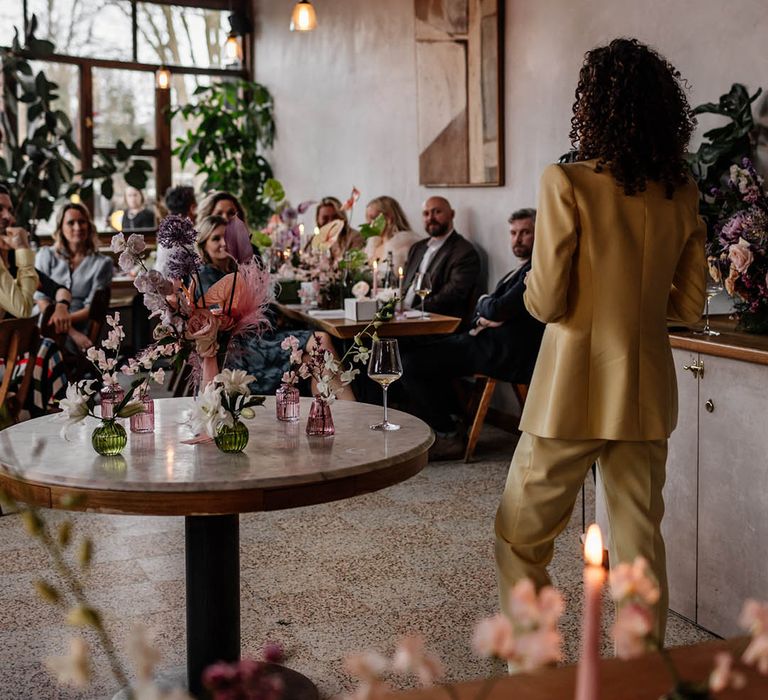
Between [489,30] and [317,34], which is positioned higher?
[317,34]

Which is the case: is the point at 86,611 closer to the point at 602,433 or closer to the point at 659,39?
the point at 602,433

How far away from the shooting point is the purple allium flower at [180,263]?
8.17 feet

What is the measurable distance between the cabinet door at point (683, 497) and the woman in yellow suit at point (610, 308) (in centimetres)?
64

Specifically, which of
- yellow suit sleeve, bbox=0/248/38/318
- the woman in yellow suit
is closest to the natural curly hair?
the woman in yellow suit

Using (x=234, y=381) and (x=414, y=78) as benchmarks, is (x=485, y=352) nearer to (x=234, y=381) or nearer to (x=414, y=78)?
(x=414, y=78)

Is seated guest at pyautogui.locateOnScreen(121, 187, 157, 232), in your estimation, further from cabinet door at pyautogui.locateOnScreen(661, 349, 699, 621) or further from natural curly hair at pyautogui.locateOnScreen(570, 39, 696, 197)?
natural curly hair at pyautogui.locateOnScreen(570, 39, 696, 197)

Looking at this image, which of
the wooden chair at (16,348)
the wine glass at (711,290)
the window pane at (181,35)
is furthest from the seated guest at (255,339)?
the window pane at (181,35)

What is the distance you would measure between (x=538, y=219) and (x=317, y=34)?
7.34 m

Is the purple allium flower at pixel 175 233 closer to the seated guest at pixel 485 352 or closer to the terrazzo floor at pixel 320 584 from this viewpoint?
the terrazzo floor at pixel 320 584

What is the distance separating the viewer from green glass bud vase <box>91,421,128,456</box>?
2.35 m

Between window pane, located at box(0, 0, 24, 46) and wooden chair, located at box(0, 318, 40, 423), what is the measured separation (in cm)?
619

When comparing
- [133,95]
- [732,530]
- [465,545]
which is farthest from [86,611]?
[133,95]

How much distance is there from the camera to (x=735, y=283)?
327 centimetres

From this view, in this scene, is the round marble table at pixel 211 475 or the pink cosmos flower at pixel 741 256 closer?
the round marble table at pixel 211 475
